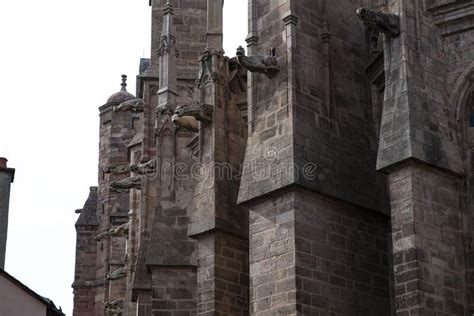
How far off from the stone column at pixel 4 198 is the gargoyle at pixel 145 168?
120 inches

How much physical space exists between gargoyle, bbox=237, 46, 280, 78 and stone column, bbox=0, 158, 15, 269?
10.7 m

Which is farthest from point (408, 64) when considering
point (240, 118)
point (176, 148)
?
point (176, 148)

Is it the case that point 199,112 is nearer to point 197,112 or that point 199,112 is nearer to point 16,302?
point 197,112

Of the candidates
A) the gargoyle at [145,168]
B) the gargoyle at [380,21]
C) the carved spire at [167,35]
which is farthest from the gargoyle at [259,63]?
the carved spire at [167,35]

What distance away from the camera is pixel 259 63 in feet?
57.4

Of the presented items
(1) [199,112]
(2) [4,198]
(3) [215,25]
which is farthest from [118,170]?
(1) [199,112]

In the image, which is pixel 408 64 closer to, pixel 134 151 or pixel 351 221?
pixel 351 221

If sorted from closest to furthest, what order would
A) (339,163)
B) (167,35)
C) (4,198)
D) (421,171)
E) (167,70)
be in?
(421,171) → (339,163) → (167,70) → (167,35) → (4,198)

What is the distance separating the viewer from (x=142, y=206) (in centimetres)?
2581

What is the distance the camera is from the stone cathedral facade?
15.4 meters

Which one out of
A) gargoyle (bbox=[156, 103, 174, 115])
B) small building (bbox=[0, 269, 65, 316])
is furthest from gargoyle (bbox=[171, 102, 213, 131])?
small building (bbox=[0, 269, 65, 316])

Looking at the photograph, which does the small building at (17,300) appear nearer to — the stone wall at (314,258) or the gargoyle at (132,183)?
the gargoyle at (132,183)

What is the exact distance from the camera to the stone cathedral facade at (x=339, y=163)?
15.4 metres

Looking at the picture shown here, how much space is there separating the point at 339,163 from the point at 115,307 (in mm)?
16054
